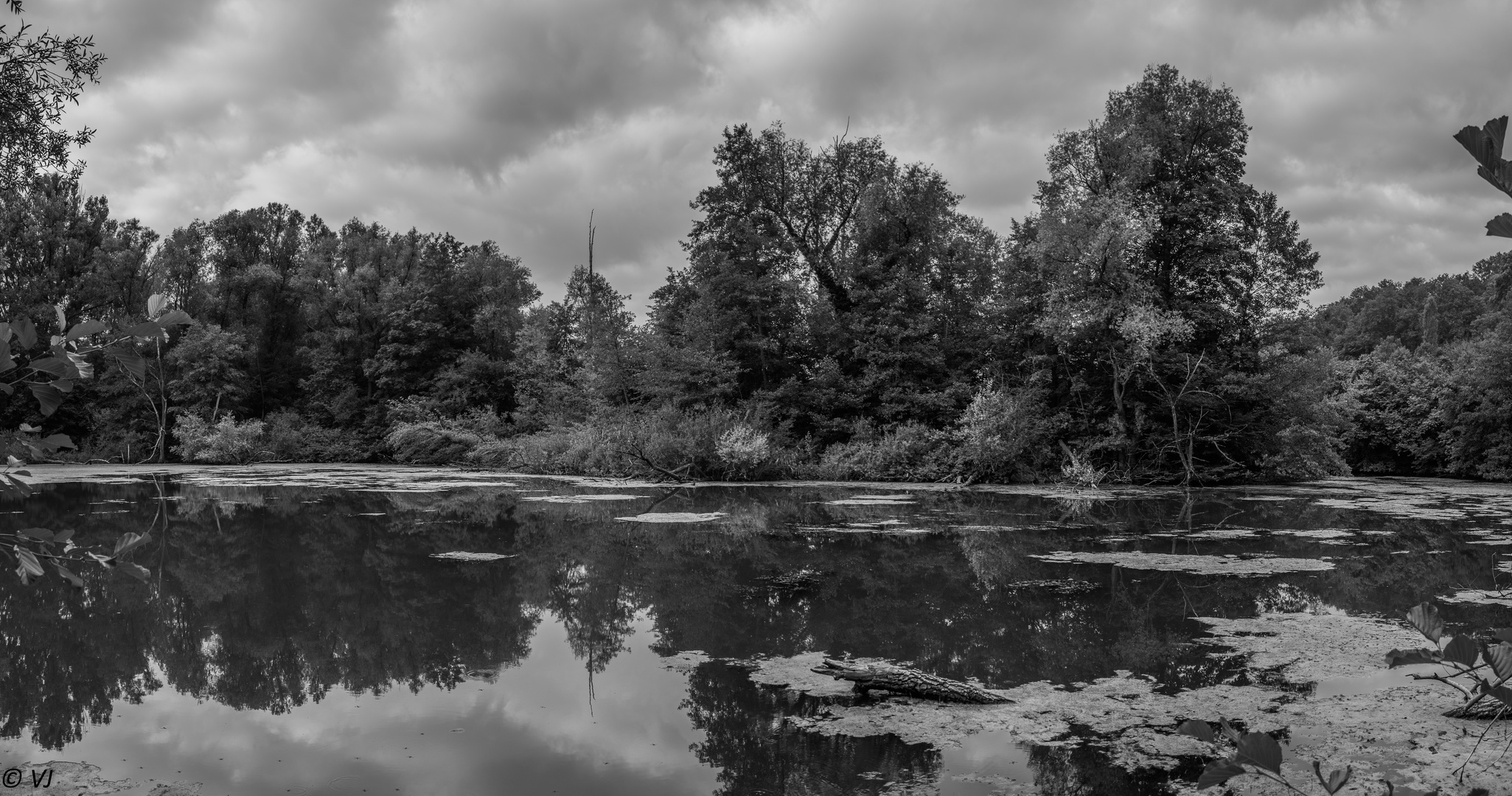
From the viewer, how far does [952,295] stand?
91.8ft

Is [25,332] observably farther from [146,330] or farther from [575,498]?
[575,498]

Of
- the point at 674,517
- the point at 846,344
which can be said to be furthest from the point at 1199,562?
the point at 846,344

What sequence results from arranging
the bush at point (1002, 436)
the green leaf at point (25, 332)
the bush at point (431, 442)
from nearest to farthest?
the green leaf at point (25, 332) → the bush at point (1002, 436) → the bush at point (431, 442)

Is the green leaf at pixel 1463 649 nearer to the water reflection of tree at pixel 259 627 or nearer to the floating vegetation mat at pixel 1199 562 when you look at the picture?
the water reflection of tree at pixel 259 627

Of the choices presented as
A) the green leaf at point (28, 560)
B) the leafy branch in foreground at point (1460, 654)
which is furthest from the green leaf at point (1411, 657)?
the green leaf at point (28, 560)

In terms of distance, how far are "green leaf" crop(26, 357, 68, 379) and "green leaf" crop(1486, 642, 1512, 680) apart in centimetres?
270

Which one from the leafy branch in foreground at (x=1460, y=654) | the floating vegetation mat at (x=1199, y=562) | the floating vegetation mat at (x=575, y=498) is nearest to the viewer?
the leafy branch in foreground at (x=1460, y=654)

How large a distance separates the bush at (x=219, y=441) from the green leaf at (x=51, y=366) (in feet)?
112

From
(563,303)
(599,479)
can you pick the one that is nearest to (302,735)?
(599,479)

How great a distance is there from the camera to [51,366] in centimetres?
181

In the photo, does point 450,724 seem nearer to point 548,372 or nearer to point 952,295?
point 952,295

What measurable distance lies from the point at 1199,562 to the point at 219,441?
32.2 metres

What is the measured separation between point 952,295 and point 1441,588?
20598 mm

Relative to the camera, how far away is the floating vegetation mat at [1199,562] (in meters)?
8.94
